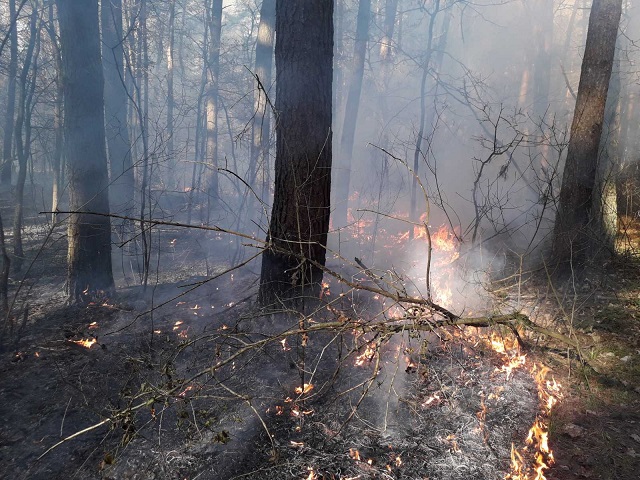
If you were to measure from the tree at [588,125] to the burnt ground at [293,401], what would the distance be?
1260mm

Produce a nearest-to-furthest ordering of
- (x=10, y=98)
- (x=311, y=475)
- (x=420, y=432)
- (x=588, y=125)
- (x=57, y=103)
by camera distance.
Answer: (x=311, y=475)
(x=420, y=432)
(x=588, y=125)
(x=57, y=103)
(x=10, y=98)

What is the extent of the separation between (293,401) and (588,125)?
6.23 meters

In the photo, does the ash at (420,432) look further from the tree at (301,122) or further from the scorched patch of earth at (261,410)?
the tree at (301,122)

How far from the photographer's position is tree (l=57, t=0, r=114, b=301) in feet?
21.9

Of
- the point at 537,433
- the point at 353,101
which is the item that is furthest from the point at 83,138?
the point at 353,101

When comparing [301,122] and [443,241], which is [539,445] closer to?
[301,122]

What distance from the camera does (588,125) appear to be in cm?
642

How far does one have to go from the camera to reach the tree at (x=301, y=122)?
4816mm

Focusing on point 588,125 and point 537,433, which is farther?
point 588,125

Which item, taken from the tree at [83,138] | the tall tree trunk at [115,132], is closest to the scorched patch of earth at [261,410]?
the tree at [83,138]

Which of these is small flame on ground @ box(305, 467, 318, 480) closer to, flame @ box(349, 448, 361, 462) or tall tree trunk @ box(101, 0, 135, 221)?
flame @ box(349, 448, 361, 462)

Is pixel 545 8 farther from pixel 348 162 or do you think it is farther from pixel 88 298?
pixel 88 298

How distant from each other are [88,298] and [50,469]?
396 centimetres

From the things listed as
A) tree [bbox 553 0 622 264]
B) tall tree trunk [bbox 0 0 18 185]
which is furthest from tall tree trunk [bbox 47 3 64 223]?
tree [bbox 553 0 622 264]
